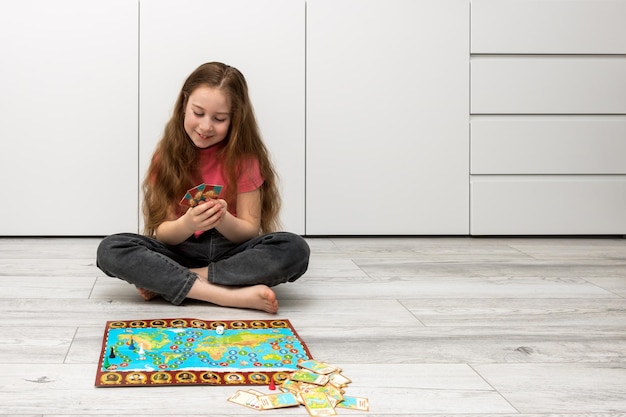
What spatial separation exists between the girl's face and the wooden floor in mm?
393

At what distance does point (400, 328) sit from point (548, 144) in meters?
1.61

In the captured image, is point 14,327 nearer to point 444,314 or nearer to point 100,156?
point 444,314

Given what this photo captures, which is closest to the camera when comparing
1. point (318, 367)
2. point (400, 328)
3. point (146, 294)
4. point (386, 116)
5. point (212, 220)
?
point (318, 367)

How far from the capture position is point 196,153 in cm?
193

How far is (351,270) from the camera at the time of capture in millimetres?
2244

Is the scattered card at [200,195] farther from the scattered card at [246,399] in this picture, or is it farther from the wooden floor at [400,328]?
the scattered card at [246,399]

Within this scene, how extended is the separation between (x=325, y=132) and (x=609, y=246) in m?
1.10

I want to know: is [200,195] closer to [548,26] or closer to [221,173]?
[221,173]

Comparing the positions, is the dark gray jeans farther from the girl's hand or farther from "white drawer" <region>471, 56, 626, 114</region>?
"white drawer" <region>471, 56, 626, 114</region>

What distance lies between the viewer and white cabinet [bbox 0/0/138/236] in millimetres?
2729

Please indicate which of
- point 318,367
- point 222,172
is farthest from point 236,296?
point 318,367

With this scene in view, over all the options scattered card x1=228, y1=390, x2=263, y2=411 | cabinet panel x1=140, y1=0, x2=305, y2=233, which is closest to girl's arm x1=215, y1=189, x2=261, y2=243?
scattered card x1=228, y1=390, x2=263, y2=411

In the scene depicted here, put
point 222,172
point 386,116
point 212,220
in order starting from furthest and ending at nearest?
1. point 386,116
2. point 222,172
3. point 212,220

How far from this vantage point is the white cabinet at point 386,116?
2.84 m
